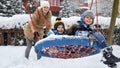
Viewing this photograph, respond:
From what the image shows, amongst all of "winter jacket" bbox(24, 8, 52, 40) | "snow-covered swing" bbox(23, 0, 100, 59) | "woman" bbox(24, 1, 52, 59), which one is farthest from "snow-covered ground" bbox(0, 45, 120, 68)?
"snow-covered swing" bbox(23, 0, 100, 59)

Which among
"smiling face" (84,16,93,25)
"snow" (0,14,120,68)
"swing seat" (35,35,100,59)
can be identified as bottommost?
"snow" (0,14,120,68)

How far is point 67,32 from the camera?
5871mm

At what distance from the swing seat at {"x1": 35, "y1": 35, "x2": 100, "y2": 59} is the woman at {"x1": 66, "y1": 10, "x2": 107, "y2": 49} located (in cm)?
13

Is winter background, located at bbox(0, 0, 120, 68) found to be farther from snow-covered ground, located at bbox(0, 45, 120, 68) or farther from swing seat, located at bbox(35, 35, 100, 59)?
swing seat, located at bbox(35, 35, 100, 59)

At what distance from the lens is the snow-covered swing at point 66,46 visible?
504 centimetres

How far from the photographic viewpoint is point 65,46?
519cm

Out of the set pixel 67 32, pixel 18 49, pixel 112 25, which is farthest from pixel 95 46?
pixel 18 49

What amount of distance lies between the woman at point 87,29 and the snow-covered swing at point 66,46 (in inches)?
5.1

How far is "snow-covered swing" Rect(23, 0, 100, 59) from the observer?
5.04 meters

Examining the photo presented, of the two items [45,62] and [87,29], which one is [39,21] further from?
[87,29]

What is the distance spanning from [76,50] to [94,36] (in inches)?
14.4

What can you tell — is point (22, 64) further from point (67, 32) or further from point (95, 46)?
point (95, 46)

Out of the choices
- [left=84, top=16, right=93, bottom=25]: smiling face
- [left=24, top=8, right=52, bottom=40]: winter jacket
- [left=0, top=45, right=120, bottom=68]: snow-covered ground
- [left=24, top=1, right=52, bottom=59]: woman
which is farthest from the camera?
[left=0, top=45, right=120, bottom=68]: snow-covered ground

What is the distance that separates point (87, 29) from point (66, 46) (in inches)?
24.1
